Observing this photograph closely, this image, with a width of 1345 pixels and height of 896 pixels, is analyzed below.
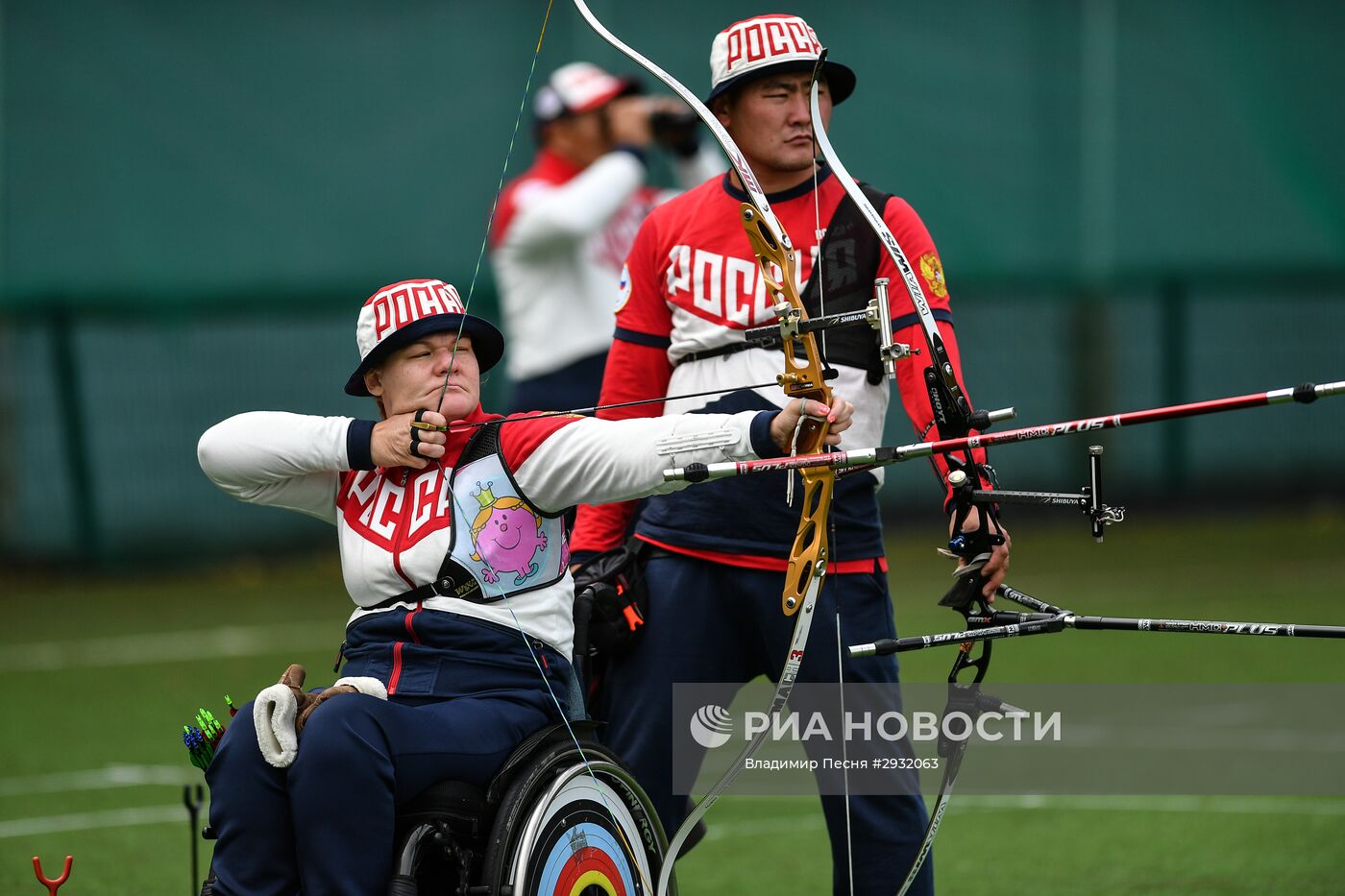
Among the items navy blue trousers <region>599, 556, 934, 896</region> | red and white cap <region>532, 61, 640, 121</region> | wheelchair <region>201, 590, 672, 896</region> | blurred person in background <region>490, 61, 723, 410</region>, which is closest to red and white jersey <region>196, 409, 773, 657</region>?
wheelchair <region>201, 590, 672, 896</region>

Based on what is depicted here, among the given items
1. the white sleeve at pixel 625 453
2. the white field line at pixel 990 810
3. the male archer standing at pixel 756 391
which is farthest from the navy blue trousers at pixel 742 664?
the white field line at pixel 990 810

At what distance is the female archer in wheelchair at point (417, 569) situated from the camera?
114 inches

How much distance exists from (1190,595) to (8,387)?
5976 mm

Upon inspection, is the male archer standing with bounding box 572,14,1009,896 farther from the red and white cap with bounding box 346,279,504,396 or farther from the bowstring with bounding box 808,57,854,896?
the red and white cap with bounding box 346,279,504,396

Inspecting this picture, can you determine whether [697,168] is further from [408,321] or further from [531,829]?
[531,829]

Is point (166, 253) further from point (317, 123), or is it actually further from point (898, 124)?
point (898, 124)

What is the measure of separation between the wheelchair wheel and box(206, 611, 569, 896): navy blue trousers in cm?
9

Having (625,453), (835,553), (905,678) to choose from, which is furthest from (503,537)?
(905,678)

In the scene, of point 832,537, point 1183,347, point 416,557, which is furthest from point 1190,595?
point 416,557

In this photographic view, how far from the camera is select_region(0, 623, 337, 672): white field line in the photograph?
8.02m

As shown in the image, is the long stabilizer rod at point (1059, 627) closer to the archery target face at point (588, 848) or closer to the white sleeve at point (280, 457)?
the archery target face at point (588, 848)

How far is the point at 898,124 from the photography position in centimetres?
1084

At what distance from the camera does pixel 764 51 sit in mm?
3547

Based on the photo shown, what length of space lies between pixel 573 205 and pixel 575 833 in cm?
336
